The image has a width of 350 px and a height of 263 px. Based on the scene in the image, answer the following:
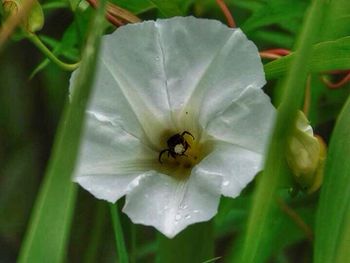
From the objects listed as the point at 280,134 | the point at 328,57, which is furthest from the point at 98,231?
the point at 280,134

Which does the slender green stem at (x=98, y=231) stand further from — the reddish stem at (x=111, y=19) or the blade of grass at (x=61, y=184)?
the blade of grass at (x=61, y=184)

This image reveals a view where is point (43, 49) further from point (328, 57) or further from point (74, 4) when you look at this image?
point (328, 57)

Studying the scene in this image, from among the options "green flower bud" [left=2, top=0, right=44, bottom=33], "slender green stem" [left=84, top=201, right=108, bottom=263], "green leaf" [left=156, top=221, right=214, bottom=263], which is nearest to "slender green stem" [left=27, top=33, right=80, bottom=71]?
"green flower bud" [left=2, top=0, right=44, bottom=33]

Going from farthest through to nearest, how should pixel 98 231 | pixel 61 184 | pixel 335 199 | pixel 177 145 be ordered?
pixel 98 231, pixel 177 145, pixel 335 199, pixel 61 184

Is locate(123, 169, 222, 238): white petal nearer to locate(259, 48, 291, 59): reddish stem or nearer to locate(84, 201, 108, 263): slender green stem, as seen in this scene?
locate(259, 48, 291, 59): reddish stem

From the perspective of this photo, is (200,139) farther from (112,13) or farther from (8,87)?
(8,87)

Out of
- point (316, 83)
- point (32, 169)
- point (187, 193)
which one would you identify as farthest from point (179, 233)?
point (32, 169)

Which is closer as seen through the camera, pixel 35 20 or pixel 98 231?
pixel 35 20
